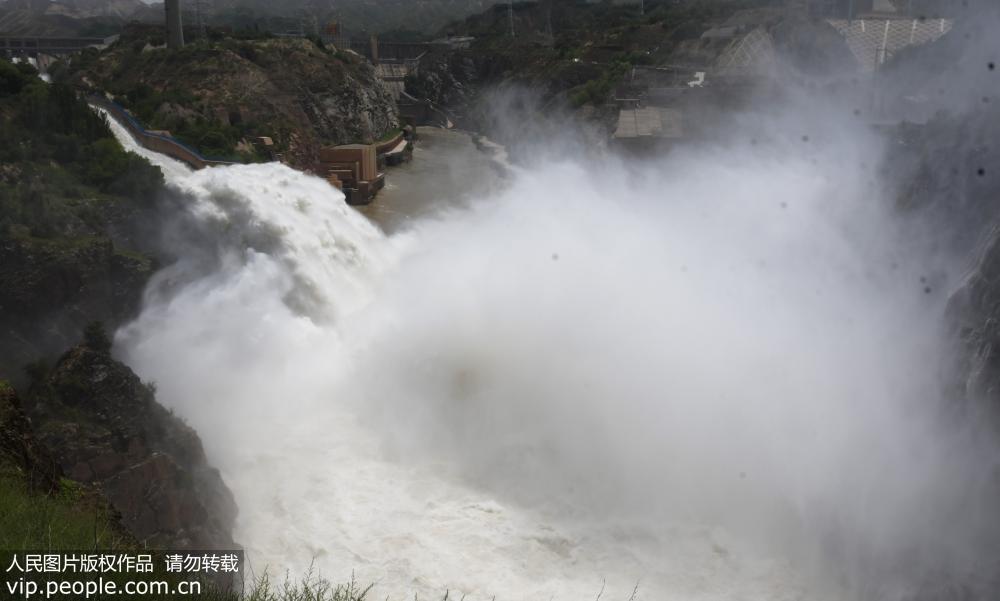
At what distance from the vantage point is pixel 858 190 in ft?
59.6

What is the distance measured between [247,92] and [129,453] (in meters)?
29.2

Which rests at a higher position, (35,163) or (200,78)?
(200,78)

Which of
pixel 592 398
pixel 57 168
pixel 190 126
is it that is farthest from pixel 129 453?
pixel 190 126

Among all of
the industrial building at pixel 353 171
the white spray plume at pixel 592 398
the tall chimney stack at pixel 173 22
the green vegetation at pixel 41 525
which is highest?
the tall chimney stack at pixel 173 22

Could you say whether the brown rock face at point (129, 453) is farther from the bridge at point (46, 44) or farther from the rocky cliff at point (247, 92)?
the bridge at point (46, 44)

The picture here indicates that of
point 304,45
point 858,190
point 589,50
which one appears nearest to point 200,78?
point 304,45

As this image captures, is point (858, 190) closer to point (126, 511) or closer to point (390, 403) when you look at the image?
point (390, 403)

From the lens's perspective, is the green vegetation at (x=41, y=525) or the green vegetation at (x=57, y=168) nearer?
the green vegetation at (x=41, y=525)

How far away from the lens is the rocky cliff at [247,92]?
3038cm

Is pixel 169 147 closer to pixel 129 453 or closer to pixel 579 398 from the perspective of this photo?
pixel 579 398

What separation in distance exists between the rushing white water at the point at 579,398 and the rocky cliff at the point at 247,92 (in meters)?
9.87

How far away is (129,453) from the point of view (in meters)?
11.4

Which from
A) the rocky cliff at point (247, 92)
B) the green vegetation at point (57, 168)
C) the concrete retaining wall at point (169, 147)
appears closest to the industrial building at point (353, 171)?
the rocky cliff at point (247, 92)

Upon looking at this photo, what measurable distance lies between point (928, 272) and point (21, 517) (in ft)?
42.2
